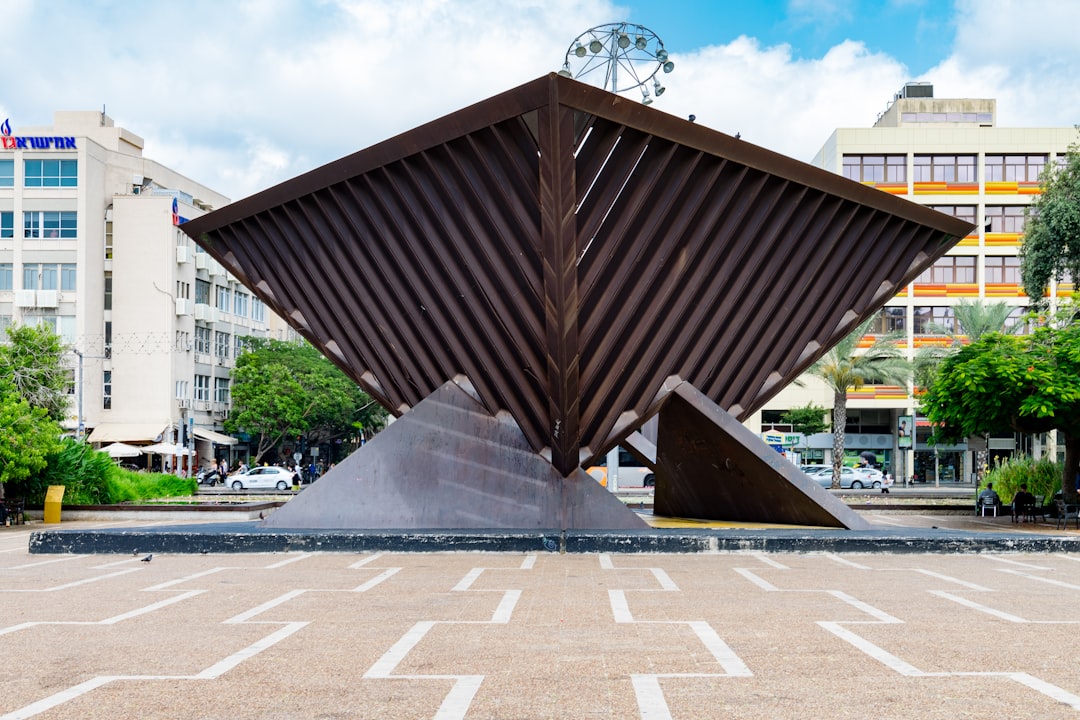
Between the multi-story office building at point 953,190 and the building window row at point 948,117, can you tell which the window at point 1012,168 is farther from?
the building window row at point 948,117

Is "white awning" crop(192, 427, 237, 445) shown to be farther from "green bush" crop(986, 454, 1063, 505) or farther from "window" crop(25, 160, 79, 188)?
"green bush" crop(986, 454, 1063, 505)

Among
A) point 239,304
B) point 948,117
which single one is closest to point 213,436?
point 239,304

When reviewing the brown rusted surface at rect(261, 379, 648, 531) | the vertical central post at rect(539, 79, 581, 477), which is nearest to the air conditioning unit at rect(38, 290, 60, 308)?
the brown rusted surface at rect(261, 379, 648, 531)

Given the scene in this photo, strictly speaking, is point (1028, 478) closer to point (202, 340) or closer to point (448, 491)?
point (448, 491)

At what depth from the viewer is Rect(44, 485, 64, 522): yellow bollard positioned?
30.3 meters

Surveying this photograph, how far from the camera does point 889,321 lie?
2537 inches

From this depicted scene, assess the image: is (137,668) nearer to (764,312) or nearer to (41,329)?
(764,312)

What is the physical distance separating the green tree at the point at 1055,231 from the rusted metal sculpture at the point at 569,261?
48.3 feet

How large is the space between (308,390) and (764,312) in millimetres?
46821

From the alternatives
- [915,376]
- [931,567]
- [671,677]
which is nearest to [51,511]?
[931,567]

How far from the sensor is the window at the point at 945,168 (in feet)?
213

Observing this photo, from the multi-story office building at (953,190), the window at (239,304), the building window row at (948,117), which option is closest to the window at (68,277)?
the window at (239,304)

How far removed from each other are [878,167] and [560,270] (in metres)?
51.3

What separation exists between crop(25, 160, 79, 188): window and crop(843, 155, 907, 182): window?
4099cm
